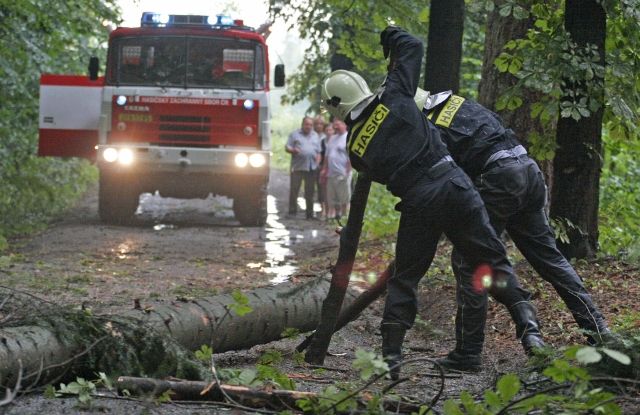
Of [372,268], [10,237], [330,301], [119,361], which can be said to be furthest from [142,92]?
[119,361]

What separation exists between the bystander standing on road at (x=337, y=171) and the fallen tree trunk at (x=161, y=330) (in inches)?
399

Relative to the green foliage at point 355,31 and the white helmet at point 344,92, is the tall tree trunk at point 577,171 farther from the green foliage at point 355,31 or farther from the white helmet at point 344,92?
the white helmet at point 344,92

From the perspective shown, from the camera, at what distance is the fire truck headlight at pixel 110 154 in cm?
1462

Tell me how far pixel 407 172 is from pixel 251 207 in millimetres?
10311

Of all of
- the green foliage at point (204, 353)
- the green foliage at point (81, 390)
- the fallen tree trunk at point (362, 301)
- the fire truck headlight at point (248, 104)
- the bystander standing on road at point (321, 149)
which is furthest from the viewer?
the bystander standing on road at point (321, 149)

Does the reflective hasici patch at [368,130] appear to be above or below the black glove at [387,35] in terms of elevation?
below

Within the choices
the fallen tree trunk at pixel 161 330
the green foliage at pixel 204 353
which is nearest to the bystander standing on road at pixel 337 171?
the fallen tree trunk at pixel 161 330

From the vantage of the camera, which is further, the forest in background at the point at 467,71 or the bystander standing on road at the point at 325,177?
the bystander standing on road at the point at 325,177

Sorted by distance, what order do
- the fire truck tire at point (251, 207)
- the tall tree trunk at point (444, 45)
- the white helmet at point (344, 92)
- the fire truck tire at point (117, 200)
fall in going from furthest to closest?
the fire truck tire at point (251, 207)
the fire truck tire at point (117, 200)
the tall tree trunk at point (444, 45)
the white helmet at point (344, 92)

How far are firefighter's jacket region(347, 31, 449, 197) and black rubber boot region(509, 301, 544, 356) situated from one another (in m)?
1.07

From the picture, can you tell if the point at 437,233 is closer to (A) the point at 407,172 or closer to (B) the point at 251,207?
(A) the point at 407,172

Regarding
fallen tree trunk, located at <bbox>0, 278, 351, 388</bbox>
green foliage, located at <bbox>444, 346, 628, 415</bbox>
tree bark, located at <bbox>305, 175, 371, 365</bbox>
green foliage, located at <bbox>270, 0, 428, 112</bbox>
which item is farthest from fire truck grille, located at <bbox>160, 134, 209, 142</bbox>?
green foliage, located at <bbox>444, 346, 628, 415</bbox>

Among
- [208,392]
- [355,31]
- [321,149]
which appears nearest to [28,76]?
[321,149]

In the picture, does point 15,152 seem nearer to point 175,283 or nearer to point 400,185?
point 175,283
